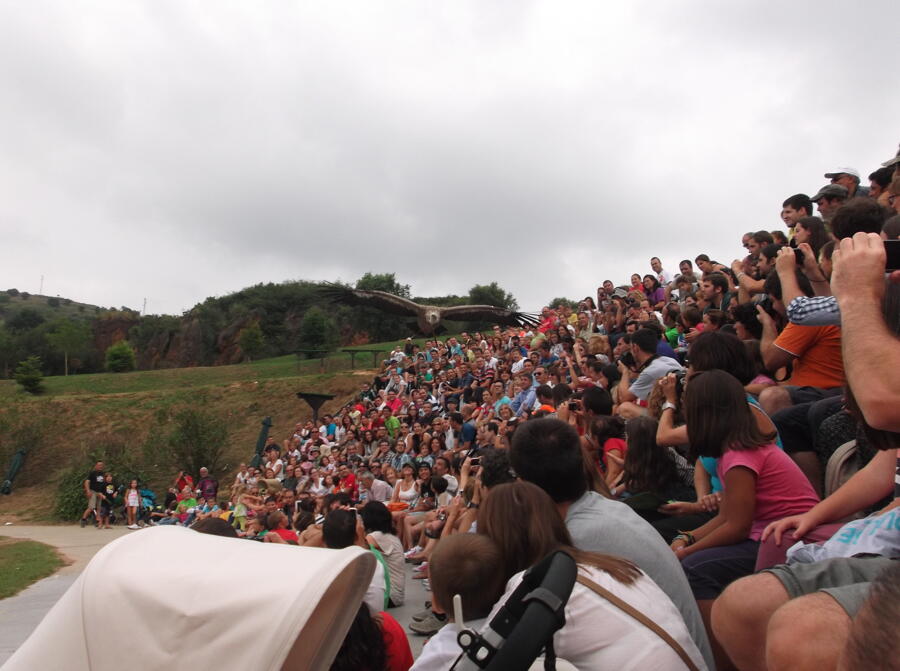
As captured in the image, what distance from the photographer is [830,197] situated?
233 inches

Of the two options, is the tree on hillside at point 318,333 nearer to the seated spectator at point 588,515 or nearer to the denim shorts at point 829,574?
the seated spectator at point 588,515

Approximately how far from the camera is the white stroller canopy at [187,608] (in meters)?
1.74

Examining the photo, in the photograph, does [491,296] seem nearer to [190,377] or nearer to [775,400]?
[190,377]

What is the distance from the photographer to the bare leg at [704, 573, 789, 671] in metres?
1.76

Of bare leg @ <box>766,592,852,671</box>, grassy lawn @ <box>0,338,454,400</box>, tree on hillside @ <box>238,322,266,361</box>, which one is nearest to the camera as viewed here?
bare leg @ <box>766,592,852,671</box>

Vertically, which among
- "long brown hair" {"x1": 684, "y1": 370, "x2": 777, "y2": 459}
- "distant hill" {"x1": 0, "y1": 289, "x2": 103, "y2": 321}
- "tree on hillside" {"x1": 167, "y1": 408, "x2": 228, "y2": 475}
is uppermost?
"distant hill" {"x1": 0, "y1": 289, "x2": 103, "y2": 321}

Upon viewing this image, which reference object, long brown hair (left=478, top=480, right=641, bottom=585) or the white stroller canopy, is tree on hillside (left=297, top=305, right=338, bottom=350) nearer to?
long brown hair (left=478, top=480, right=641, bottom=585)

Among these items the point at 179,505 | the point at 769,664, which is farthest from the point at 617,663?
the point at 179,505

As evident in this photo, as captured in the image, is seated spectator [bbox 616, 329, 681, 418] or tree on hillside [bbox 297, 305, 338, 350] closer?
seated spectator [bbox 616, 329, 681, 418]

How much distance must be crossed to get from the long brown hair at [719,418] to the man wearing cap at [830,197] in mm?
3522

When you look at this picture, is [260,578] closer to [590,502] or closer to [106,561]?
[106,561]

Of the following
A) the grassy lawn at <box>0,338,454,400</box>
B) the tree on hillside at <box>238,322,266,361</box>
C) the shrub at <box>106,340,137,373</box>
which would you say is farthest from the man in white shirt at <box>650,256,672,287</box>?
the shrub at <box>106,340,137,373</box>

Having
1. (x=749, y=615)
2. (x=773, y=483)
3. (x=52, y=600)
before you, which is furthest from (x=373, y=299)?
(x=749, y=615)

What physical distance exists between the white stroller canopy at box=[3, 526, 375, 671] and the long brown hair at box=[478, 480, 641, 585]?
50cm
